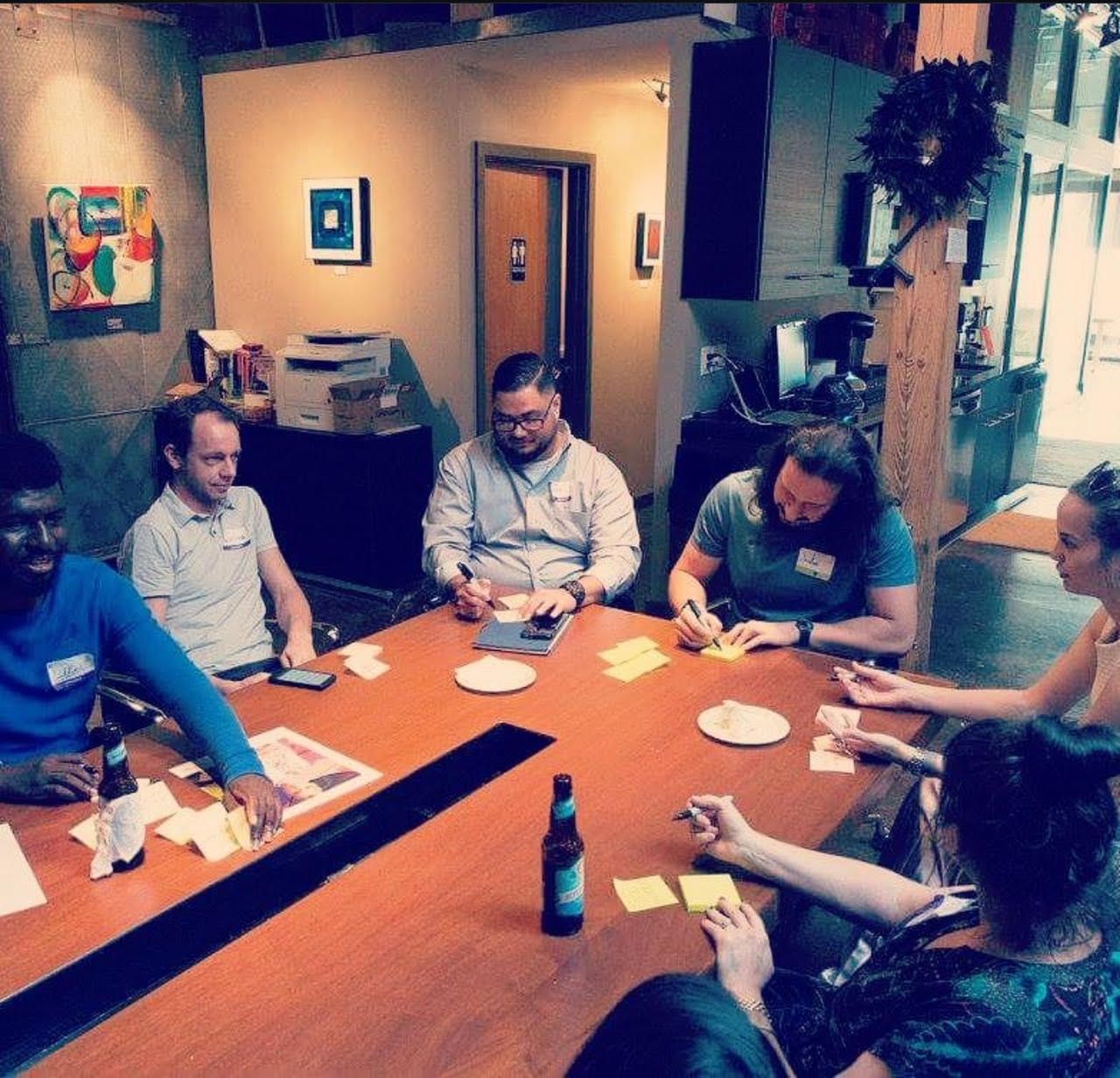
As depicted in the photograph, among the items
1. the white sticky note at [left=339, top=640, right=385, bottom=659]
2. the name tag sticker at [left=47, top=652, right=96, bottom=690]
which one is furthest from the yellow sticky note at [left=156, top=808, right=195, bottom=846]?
the white sticky note at [left=339, top=640, right=385, bottom=659]

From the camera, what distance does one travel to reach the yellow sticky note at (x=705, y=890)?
1.68 m

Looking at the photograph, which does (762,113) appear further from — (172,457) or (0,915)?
(0,915)

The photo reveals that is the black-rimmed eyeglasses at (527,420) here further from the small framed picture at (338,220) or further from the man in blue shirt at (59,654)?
the small framed picture at (338,220)

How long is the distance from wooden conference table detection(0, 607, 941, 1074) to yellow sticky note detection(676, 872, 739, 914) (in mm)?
24

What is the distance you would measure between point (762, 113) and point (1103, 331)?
10.3 meters

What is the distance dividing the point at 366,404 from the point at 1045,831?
4252mm

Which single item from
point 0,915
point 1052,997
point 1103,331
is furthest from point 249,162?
point 1103,331

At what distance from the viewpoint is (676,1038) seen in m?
0.93

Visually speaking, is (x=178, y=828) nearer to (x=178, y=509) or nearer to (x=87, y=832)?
(x=87, y=832)

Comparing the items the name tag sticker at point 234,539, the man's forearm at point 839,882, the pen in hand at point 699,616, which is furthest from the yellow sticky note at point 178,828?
the pen in hand at point 699,616

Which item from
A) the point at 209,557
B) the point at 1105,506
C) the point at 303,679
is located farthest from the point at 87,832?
the point at 1105,506

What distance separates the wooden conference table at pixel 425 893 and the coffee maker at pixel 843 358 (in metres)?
2.91

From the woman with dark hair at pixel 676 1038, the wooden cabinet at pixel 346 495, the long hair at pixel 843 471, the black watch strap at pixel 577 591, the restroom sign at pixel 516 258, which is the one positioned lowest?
the wooden cabinet at pixel 346 495

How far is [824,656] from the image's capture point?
267cm
